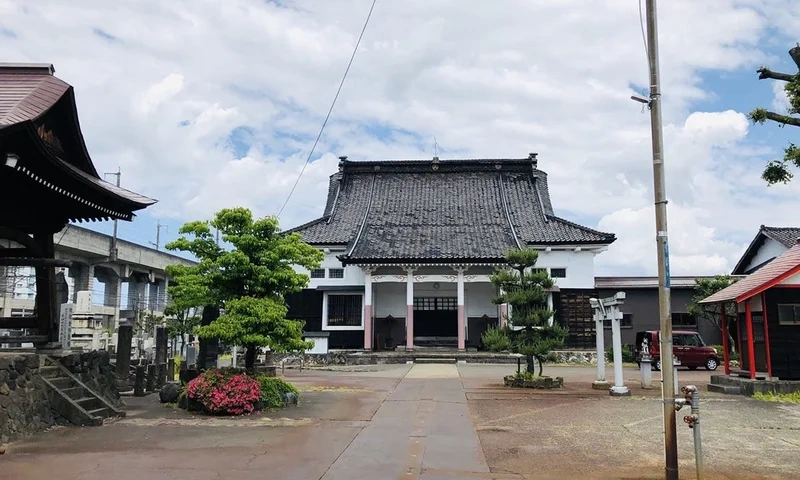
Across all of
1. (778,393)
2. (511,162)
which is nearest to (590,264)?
(511,162)

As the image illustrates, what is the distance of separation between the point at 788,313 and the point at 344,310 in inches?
772

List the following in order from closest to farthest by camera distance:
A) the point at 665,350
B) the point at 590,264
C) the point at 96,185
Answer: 1. the point at 665,350
2. the point at 96,185
3. the point at 590,264

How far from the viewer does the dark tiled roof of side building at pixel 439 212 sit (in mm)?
30312

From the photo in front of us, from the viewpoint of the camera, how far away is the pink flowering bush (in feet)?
39.0

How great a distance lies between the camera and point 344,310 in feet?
99.8

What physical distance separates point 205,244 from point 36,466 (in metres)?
6.09

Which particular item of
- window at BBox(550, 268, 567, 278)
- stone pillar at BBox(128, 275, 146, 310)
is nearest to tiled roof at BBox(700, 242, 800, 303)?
window at BBox(550, 268, 567, 278)

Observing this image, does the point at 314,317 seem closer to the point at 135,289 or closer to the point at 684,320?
the point at 684,320

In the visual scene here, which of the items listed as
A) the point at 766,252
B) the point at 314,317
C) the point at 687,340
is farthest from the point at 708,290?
the point at 314,317

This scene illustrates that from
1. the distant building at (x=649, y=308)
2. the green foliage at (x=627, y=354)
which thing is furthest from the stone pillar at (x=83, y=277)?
the green foliage at (x=627, y=354)

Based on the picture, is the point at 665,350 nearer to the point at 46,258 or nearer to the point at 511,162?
the point at 46,258

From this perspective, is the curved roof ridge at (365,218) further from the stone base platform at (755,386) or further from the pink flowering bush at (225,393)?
the stone base platform at (755,386)

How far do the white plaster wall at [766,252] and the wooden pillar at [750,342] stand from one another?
46.2 ft

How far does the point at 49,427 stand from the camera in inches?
410
